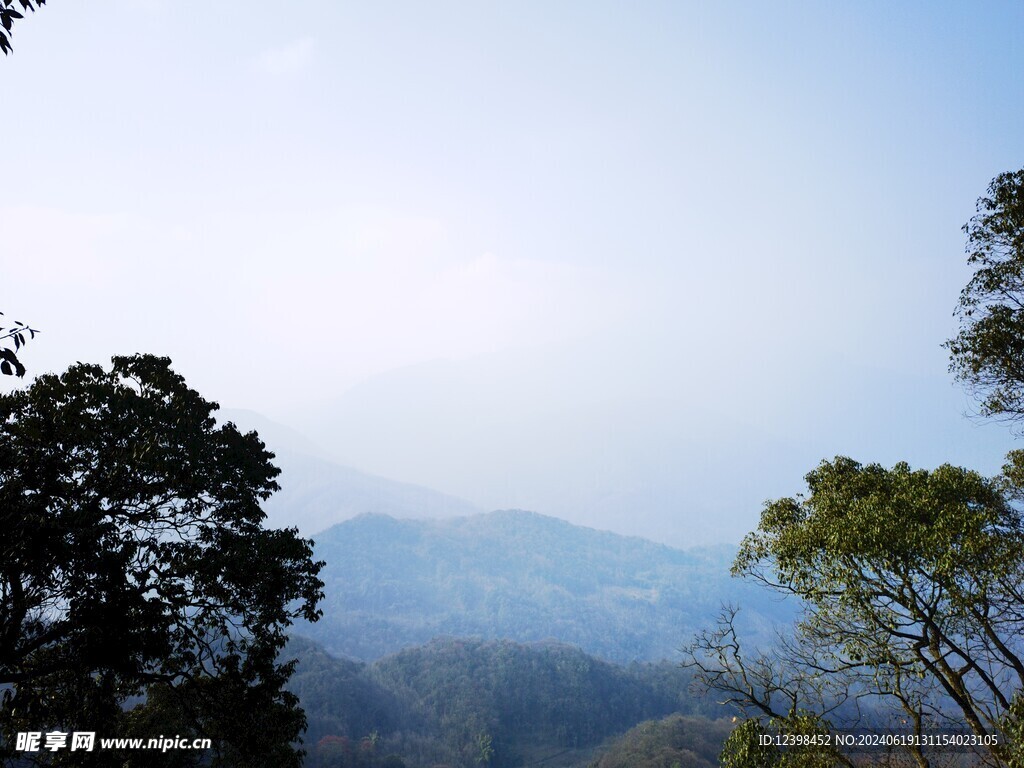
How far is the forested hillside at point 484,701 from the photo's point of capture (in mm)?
76750

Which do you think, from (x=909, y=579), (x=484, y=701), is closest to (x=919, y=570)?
(x=909, y=579)

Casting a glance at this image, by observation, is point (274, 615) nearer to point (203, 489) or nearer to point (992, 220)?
point (203, 489)

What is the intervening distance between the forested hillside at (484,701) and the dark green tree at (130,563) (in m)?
63.2

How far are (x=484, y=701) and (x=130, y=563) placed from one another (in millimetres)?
93989

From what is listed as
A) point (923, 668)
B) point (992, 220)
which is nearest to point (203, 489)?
point (923, 668)

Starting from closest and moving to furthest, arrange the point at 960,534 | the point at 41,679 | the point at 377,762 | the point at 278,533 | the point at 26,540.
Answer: the point at 26,540
the point at 960,534
the point at 41,679
the point at 278,533
the point at 377,762

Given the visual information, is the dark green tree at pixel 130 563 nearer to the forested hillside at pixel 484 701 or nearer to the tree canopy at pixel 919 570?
the tree canopy at pixel 919 570

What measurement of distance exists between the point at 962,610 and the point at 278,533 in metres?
11.4

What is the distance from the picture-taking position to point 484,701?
91.4 metres

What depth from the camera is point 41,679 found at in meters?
9.60

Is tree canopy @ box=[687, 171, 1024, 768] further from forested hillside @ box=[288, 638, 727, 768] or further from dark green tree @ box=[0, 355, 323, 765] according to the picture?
forested hillside @ box=[288, 638, 727, 768]

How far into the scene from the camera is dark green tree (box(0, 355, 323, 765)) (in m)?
8.45


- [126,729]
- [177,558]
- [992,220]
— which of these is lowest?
[126,729]

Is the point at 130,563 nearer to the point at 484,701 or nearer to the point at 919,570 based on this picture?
the point at 919,570
